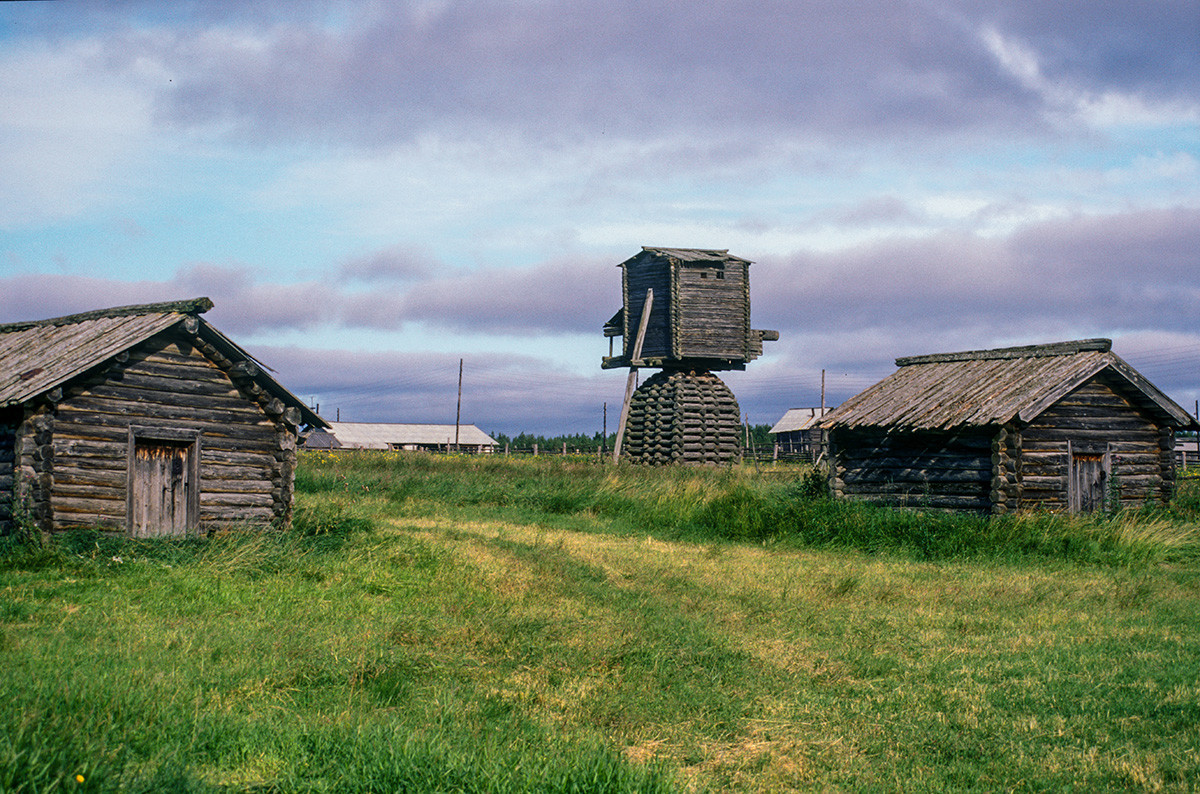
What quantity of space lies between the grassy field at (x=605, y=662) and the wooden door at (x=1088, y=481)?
2.41m

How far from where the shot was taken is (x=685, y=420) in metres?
39.0

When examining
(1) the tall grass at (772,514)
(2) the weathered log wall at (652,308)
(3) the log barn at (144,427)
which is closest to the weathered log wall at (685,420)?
(2) the weathered log wall at (652,308)

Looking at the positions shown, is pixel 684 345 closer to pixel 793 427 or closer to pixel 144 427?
pixel 144 427

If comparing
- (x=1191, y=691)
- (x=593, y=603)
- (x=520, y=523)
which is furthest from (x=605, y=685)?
(x=520, y=523)

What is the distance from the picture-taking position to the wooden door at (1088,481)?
66.9 ft

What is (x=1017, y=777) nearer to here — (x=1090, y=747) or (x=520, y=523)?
(x=1090, y=747)

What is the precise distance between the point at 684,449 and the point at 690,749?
32368 millimetres

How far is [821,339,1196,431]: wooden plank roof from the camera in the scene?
1934cm

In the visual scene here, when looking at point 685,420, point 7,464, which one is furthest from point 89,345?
point 685,420

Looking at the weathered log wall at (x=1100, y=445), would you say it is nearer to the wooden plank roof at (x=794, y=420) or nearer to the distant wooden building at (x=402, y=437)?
the wooden plank roof at (x=794, y=420)

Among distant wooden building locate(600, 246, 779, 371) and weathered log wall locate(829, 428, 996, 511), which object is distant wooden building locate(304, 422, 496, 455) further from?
weathered log wall locate(829, 428, 996, 511)

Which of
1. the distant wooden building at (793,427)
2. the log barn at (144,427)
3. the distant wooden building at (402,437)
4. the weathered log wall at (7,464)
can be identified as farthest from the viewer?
the distant wooden building at (402,437)

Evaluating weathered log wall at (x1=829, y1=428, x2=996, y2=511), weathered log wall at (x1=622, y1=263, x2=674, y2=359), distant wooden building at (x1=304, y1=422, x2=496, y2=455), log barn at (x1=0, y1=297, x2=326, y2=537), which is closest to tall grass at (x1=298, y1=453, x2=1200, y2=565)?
weathered log wall at (x1=829, y1=428, x2=996, y2=511)

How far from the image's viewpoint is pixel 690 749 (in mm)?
6750
